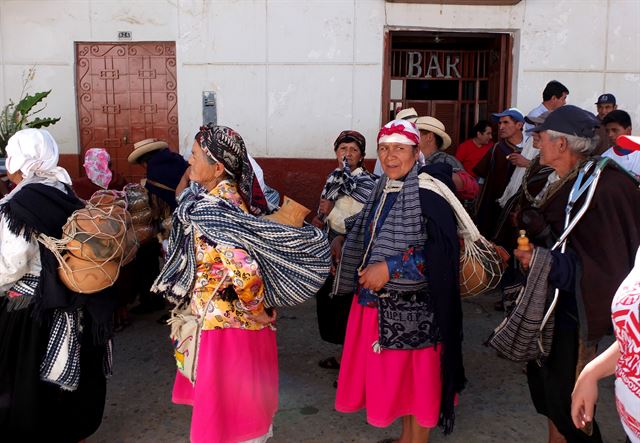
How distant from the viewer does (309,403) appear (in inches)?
152

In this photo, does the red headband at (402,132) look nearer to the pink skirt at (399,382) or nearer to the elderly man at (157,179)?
the pink skirt at (399,382)

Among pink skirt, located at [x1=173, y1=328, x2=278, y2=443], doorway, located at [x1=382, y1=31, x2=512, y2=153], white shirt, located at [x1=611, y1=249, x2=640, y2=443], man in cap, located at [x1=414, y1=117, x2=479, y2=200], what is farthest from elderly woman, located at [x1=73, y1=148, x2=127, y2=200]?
white shirt, located at [x1=611, y1=249, x2=640, y2=443]

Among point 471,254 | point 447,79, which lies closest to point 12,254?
point 471,254

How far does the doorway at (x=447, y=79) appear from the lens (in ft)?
25.3

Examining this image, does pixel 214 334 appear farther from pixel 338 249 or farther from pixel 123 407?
pixel 123 407

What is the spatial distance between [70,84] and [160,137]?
1.21 metres

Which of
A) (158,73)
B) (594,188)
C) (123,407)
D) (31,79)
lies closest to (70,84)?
(31,79)

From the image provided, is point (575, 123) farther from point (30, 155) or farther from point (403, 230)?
point (30, 155)

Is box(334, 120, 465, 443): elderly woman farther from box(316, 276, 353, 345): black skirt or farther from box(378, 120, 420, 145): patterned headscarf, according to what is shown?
box(316, 276, 353, 345): black skirt

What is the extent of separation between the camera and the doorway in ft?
25.3

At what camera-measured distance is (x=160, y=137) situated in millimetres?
7273

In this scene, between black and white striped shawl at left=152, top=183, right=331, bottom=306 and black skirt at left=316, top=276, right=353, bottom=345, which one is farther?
black skirt at left=316, top=276, right=353, bottom=345

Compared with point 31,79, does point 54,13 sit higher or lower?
higher

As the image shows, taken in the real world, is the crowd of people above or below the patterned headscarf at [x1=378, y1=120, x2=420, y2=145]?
below
